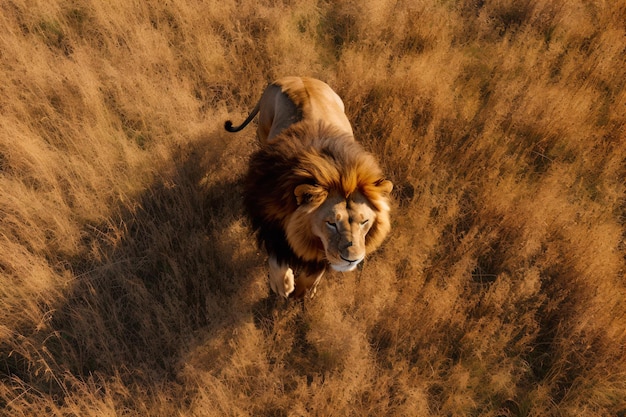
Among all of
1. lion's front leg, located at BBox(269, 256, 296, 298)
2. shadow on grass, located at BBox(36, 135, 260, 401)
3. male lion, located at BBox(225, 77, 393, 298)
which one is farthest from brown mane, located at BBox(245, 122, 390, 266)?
shadow on grass, located at BBox(36, 135, 260, 401)

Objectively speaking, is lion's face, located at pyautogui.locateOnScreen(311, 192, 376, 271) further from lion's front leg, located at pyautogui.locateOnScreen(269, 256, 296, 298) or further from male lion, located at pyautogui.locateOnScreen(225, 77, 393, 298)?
lion's front leg, located at pyautogui.locateOnScreen(269, 256, 296, 298)

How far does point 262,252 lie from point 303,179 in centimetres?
130

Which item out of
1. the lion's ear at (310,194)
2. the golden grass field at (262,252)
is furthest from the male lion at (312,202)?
the golden grass field at (262,252)

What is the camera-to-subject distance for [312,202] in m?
2.45

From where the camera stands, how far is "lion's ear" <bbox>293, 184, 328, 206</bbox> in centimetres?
240

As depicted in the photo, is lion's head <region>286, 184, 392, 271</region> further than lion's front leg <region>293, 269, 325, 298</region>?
No

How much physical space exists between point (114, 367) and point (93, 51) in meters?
3.76

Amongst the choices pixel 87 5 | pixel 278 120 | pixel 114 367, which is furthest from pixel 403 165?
pixel 87 5

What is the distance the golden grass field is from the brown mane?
68 cm

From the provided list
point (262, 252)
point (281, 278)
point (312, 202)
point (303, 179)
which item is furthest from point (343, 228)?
point (262, 252)

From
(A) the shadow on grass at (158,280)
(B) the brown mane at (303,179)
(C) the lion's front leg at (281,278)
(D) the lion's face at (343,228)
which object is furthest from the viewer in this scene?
(C) the lion's front leg at (281,278)

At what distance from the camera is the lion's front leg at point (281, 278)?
3074 mm

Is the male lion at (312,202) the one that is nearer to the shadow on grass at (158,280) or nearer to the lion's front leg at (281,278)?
the lion's front leg at (281,278)

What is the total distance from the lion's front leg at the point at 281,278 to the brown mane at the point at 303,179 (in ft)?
0.38
